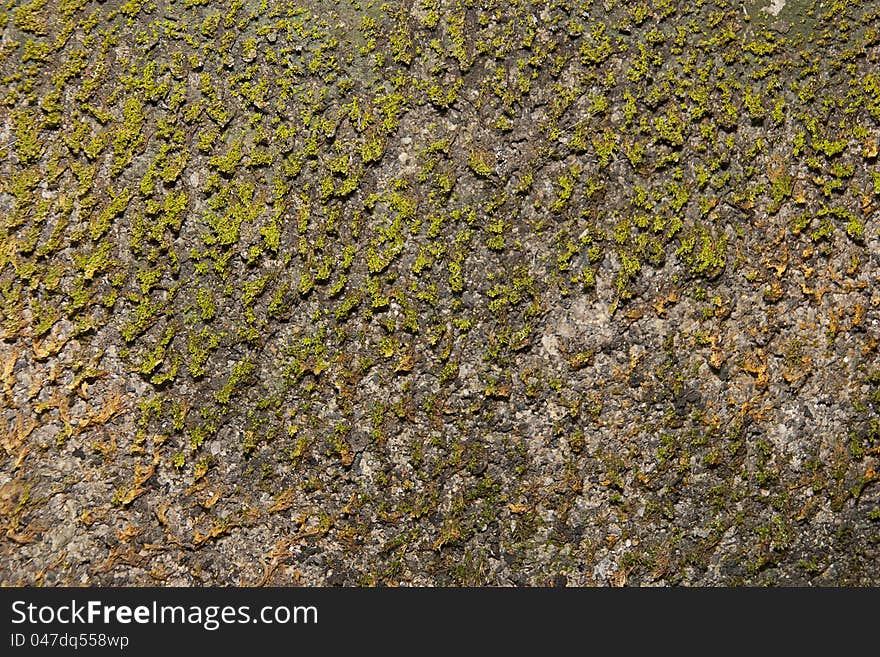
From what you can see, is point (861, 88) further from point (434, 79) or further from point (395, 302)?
point (395, 302)

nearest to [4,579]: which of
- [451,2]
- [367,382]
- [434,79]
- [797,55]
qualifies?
[367,382]

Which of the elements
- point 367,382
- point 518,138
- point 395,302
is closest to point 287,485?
point 367,382

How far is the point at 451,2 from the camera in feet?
4.29

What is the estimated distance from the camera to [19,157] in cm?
126

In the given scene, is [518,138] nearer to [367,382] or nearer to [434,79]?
[434,79]

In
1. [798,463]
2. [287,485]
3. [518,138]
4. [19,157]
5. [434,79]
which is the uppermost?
[19,157]

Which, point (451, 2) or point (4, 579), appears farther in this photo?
point (451, 2)

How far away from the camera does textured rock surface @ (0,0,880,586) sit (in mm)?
1228

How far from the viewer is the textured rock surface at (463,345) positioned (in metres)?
1.23

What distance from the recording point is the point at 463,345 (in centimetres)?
124

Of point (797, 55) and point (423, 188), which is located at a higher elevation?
point (423, 188)

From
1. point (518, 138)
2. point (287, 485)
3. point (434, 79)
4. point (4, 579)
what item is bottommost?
point (287, 485)

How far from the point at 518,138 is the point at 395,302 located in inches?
15.4

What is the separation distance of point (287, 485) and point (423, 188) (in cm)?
61
